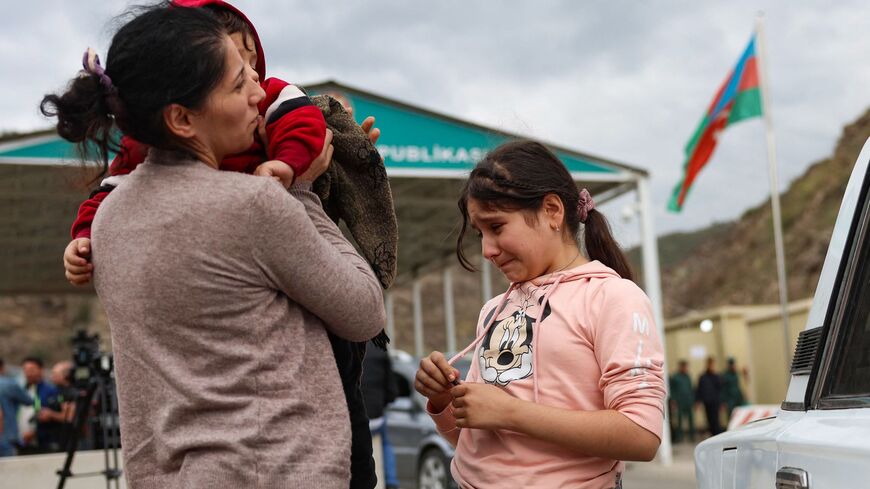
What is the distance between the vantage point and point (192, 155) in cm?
203

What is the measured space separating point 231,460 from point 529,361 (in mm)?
732

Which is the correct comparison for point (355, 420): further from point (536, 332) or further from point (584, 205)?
point (584, 205)

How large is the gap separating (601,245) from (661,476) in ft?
42.5

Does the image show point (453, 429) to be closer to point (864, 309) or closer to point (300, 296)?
point (300, 296)

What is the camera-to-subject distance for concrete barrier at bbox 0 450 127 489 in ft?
26.8

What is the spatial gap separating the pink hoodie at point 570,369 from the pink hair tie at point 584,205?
0.17 metres

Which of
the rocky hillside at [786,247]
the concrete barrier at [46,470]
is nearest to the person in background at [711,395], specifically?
the concrete barrier at [46,470]

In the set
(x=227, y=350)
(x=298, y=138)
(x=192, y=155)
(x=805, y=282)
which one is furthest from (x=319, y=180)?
(x=805, y=282)

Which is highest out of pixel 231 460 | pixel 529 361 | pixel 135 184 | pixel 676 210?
pixel 676 210

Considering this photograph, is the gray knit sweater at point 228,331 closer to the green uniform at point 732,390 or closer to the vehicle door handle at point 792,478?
the vehicle door handle at point 792,478

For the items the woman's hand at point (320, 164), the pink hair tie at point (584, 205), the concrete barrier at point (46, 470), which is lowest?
the concrete barrier at point (46, 470)

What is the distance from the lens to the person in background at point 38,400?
43.6ft

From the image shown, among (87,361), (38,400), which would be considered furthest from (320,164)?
(38,400)

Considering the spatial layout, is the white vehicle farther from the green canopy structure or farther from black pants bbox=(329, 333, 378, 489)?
the green canopy structure
